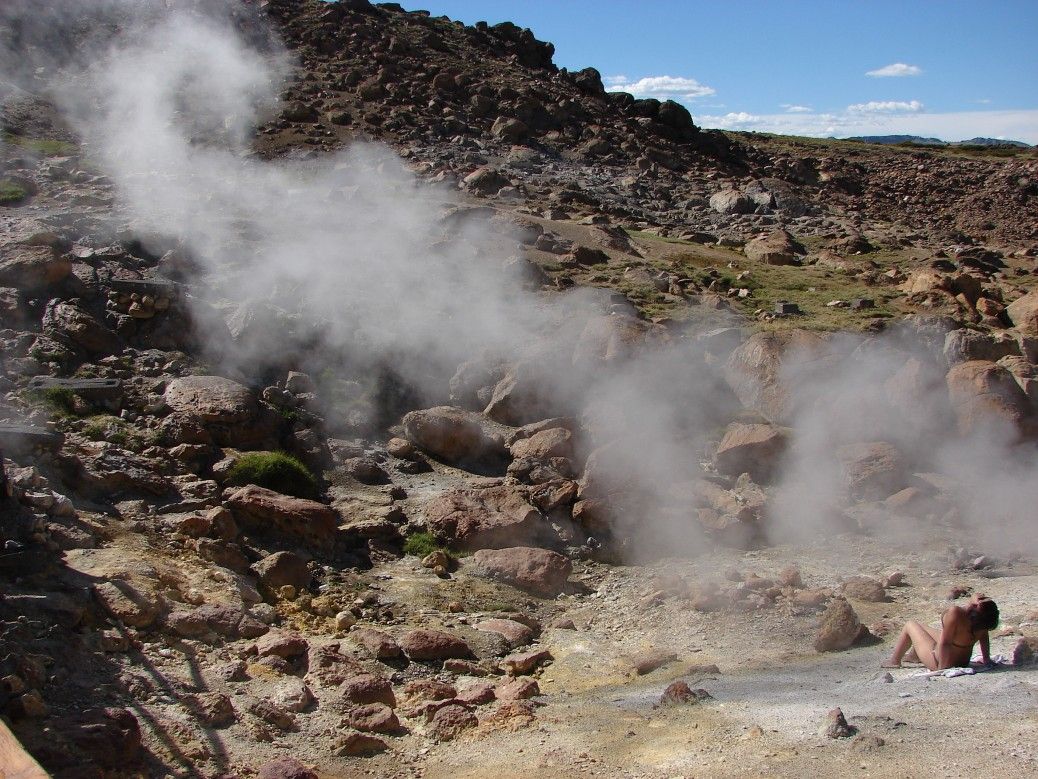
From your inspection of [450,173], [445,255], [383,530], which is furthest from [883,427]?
[450,173]

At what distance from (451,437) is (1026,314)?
7.52 m

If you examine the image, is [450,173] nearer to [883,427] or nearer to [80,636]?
[883,427]

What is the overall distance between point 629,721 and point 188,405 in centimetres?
532

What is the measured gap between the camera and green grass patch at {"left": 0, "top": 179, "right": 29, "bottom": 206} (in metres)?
12.6

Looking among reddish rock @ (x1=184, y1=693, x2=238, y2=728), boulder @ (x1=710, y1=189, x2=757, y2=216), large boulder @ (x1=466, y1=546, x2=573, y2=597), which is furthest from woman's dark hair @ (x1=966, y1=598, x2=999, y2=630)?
boulder @ (x1=710, y1=189, x2=757, y2=216)

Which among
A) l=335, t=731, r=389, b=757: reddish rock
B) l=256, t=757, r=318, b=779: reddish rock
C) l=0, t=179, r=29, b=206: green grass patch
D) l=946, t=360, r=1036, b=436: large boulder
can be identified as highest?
l=0, t=179, r=29, b=206: green grass patch

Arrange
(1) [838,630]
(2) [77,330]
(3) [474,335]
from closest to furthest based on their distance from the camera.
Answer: (1) [838,630], (2) [77,330], (3) [474,335]

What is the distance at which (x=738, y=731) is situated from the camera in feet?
15.1

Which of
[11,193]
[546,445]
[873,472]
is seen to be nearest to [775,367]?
[873,472]

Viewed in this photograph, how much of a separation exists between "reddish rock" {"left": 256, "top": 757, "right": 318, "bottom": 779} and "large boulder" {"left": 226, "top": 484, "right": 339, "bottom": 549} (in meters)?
3.20

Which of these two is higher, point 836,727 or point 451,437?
point 451,437

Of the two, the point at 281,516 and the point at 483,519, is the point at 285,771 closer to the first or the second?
the point at 281,516

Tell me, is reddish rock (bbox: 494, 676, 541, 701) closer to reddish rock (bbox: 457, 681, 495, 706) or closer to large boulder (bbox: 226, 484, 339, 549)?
reddish rock (bbox: 457, 681, 495, 706)

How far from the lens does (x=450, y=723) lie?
5.12 metres
